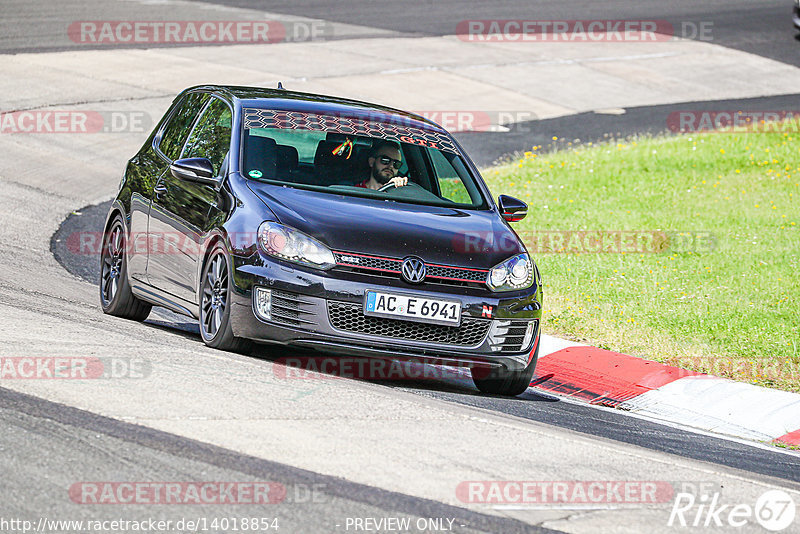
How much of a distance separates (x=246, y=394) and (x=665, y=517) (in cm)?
226

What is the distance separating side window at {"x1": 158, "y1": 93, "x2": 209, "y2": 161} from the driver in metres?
1.50

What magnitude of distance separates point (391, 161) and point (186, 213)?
1.44m

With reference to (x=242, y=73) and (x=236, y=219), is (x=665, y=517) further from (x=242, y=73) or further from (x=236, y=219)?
(x=242, y=73)

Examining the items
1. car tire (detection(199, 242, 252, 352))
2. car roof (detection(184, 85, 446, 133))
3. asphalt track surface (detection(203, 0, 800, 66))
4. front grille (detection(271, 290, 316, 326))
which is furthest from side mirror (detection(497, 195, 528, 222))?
asphalt track surface (detection(203, 0, 800, 66))

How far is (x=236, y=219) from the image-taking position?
24.8ft

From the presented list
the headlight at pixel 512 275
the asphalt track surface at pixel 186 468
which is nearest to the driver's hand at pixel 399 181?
the headlight at pixel 512 275

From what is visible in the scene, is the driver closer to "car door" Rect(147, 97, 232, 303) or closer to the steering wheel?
the steering wheel

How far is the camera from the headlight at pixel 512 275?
7.62m

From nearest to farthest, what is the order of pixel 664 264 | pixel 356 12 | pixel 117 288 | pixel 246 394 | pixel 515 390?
pixel 246 394, pixel 515 390, pixel 117 288, pixel 664 264, pixel 356 12

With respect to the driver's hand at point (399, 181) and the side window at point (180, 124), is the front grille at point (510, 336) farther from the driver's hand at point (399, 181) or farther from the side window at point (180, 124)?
the side window at point (180, 124)

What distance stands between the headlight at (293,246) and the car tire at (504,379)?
1405 mm

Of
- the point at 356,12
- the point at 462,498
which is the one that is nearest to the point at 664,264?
the point at 462,498

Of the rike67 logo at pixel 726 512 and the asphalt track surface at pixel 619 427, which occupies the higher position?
the rike67 logo at pixel 726 512

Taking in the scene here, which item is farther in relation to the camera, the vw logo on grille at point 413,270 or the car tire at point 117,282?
the car tire at point 117,282
